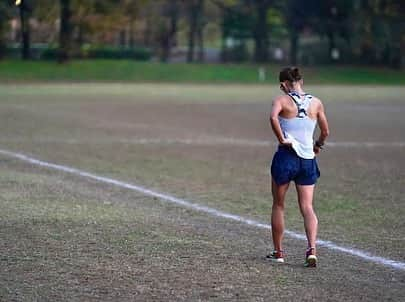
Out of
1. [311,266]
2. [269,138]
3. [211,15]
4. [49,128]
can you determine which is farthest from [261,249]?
[211,15]

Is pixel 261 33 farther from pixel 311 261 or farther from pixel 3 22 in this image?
pixel 311 261

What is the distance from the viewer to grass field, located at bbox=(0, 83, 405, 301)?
30.6ft

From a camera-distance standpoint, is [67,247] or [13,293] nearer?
[13,293]

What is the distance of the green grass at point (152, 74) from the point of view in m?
70.6

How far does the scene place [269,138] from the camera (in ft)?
92.5

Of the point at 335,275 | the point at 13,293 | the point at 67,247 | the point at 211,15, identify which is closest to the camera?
the point at 13,293

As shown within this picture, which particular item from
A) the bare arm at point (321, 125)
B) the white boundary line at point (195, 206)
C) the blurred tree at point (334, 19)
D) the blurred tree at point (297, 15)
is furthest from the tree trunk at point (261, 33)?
the bare arm at point (321, 125)

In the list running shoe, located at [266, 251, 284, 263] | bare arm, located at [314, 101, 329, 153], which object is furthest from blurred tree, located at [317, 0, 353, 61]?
running shoe, located at [266, 251, 284, 263]

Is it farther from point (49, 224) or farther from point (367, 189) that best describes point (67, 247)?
point (367, 189)

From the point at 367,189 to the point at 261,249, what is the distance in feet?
21.1

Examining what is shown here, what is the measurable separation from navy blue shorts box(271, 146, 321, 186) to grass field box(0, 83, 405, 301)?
32.0 inches

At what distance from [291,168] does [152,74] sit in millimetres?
63142

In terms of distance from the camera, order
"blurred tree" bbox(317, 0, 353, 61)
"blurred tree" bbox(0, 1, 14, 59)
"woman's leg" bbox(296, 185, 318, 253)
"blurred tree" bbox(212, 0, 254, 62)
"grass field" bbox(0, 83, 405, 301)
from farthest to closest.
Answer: "blurred tree" bbox(212, 0, 254, 62)
"blurred tree" bbox(317, 0, 353, 61)
"blurred tree" bbox(0, 1, 14, 59)
"woman's leg" bbox(296, 185, 318, 253)
"grass field" bbox(0, 83, 405, 301)

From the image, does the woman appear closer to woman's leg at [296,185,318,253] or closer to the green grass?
woman's leg at [296,185,318,253]
